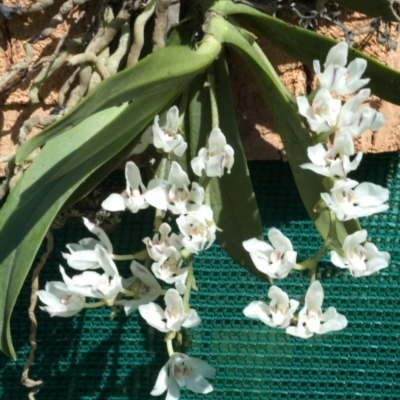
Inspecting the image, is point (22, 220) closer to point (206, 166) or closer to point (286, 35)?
point (206, 166)

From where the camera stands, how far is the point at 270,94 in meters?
1.01

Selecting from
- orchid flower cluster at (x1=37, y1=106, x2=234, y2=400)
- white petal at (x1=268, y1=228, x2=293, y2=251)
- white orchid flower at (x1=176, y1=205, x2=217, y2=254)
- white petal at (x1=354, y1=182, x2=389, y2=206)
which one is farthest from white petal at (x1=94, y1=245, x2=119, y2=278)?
white petal at (x1=354, y1=182, x2=389, y2=206)

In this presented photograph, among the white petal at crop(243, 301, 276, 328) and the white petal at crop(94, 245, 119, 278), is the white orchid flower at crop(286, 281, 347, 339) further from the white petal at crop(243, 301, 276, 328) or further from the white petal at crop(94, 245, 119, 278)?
the white petal at crop(94, 245, 119, 278)

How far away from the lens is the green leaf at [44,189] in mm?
891

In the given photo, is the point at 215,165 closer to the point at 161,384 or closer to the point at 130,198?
→ the point at 130,198

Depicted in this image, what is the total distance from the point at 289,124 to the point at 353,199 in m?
0.21

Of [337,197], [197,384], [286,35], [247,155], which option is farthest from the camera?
[247,155]

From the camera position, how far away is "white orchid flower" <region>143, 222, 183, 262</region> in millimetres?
844

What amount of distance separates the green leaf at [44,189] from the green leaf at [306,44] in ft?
0.69

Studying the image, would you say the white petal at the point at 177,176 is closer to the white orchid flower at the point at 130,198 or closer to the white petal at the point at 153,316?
the white orchid flower at the point at 130,198

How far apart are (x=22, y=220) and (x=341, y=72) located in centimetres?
48

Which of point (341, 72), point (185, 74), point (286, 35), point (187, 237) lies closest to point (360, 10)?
point (286, 35)

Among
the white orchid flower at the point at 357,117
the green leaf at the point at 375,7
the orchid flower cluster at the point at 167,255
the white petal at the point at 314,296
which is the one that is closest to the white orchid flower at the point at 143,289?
the orchid flower cluster at the point at 167,255

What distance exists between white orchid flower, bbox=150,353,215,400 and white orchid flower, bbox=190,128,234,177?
0.84ft
